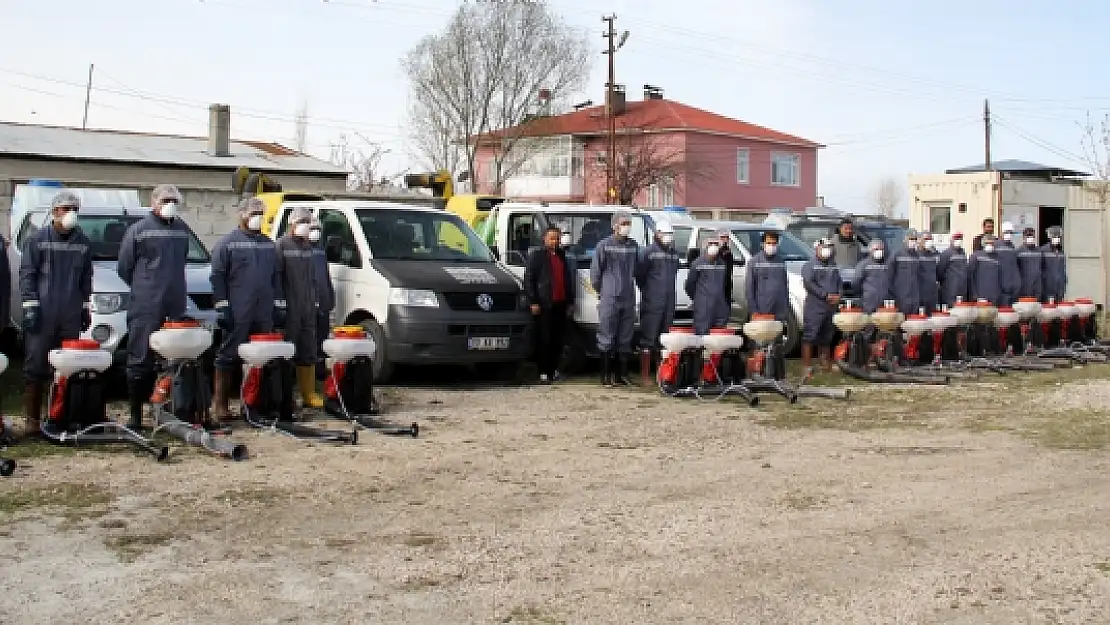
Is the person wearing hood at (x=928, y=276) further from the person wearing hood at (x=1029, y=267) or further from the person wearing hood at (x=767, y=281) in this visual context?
the person wearing hood at (x=767, y=281)

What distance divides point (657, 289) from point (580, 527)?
22.4ft

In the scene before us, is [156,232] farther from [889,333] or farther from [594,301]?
[889,333]

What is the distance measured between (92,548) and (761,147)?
5433cm

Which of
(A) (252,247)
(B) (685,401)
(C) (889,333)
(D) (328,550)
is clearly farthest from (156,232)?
(C) (889,333)

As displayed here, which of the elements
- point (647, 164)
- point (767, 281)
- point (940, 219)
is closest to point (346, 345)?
point (767, 281)

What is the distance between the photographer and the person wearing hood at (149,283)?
964cm

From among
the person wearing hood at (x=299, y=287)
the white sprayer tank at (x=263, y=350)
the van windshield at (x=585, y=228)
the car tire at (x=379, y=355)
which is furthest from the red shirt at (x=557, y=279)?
the white sprayer tank at (x=263, y=350)

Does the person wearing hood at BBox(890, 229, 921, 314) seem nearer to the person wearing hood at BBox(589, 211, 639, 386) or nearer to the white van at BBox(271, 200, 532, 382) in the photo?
the person wearing hood at BBox(589, 211, 639, 386)

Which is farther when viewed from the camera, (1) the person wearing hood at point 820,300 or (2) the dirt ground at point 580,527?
(1) the person wearing hood at point 820,300

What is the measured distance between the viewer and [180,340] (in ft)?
30.5

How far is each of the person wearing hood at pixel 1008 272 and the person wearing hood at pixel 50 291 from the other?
1344 cm

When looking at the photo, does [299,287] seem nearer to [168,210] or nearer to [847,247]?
[168,210]

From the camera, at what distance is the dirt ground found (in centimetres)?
546

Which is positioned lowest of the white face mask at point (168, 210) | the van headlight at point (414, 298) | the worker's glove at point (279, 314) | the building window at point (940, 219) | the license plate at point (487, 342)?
the license plate at point (487, 342)
